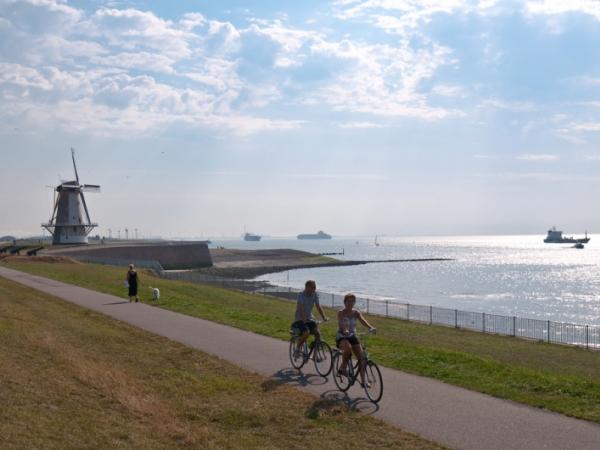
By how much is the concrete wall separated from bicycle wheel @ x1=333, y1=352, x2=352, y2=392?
67167mm

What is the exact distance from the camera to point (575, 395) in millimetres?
11477

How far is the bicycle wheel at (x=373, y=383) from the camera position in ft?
35.0

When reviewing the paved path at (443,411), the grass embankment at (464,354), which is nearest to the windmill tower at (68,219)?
the grass embankment at (464,354)

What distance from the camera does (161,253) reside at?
9550 cm

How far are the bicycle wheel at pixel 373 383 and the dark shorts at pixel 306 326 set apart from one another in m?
2.22

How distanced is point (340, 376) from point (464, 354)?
5605 millimetres

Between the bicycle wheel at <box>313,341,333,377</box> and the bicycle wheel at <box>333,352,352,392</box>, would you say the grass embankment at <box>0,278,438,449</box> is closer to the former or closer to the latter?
the bicycle wheel at <box>333,352,352,392</box>

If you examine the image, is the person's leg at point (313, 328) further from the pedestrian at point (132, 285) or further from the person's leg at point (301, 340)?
the pedestrian at point (132, 285)

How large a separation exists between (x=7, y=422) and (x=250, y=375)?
5012mm

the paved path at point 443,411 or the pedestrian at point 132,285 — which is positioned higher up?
the pedestrian at point 132,285

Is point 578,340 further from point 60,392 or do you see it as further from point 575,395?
point 60,392

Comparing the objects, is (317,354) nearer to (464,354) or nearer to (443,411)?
(443,411)

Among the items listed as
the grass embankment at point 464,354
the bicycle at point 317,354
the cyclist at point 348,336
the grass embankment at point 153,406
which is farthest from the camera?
the bicycle at point 317,354

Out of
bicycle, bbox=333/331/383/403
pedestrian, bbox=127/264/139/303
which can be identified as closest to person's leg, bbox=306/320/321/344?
bicycle, bbox=333/331/383/403
